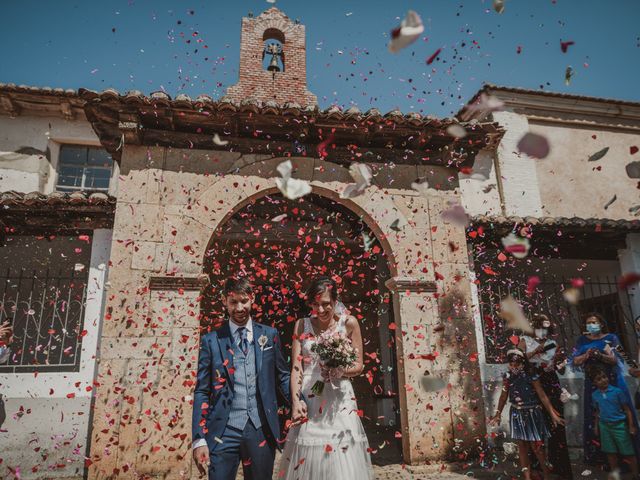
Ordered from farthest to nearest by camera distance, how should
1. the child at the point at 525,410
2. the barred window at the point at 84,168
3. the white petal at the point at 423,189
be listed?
the barred window at the point at 84,168, the white petal at the point at 423,189, the child at the point at 525,410

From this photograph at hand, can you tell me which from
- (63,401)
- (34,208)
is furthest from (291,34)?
(63,401)

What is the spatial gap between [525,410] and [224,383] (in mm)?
3689

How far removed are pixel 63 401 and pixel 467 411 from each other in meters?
5.56

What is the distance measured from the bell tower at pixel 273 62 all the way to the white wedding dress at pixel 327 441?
7.62 metres

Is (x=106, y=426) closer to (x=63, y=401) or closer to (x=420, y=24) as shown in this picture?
(x=63, y=401)

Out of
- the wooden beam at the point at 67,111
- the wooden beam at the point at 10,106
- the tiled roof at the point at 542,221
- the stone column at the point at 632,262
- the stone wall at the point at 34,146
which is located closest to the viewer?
the tiled roof at the point at 542,221

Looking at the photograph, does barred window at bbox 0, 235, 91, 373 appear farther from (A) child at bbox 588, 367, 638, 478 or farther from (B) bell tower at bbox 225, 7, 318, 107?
(A) child at bbox 588, 367, 638, 478

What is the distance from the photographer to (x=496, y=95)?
12.2m

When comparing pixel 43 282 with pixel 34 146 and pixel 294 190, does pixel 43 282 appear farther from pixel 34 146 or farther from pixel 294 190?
pixel 294 190

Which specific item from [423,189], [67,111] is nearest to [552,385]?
[423,189]

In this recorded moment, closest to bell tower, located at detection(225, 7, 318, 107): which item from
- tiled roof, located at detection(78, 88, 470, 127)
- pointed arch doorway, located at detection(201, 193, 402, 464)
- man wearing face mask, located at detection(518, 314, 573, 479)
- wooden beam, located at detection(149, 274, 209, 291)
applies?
pointed arch doorway, located at detection(201, 193, 402, 464)

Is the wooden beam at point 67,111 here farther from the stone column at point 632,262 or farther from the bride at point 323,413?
the stone column at point 632,262

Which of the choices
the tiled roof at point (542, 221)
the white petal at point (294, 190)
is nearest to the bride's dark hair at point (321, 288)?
the white petal at point (294, 190)

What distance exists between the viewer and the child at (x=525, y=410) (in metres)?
4.92
